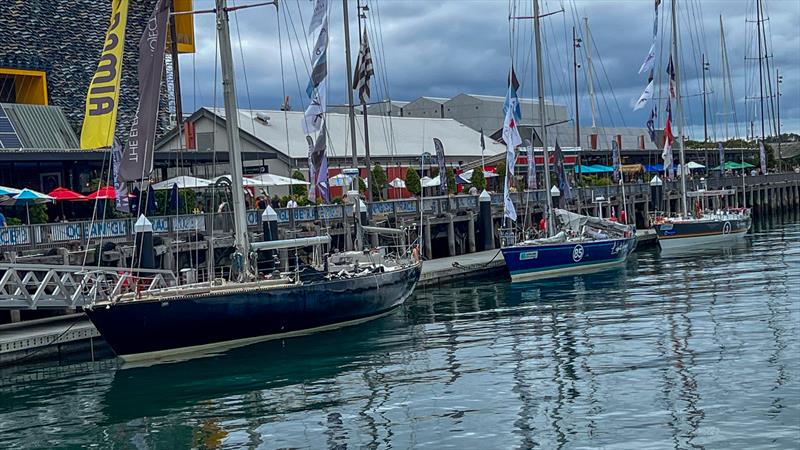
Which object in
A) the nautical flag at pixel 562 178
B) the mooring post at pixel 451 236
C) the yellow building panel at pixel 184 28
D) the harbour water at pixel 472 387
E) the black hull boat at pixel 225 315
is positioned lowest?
the harbour water at pixel 472 387

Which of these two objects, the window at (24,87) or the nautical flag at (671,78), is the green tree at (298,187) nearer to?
the window at (24,87)

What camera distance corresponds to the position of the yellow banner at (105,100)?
26.5 metres

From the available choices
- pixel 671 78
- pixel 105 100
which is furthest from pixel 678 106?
pixel 105 100

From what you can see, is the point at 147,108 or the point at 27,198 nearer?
the point at 147,108

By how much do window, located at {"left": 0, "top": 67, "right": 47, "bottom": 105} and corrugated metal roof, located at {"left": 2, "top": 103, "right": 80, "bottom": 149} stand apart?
1.93m

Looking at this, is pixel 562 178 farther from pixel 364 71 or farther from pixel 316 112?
pixel 316 112

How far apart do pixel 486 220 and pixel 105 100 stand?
28.4 meters

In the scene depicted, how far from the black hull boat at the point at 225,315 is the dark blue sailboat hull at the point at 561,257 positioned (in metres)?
12.7

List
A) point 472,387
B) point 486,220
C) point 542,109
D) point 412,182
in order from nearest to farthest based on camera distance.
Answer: point 472,387
point 542,109
point 486,220
point 412,182

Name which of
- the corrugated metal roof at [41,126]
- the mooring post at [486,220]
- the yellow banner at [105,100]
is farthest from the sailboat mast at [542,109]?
the corrugated metal roof at [41,126]

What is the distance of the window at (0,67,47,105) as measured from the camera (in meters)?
56.7

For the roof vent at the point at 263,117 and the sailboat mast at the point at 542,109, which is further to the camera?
the roof vent at the point at 263,117

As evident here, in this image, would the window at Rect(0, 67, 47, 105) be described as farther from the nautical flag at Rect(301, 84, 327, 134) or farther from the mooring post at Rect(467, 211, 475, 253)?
the nautical flag at Rect(301, 84, 327, 134)

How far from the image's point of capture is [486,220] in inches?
2062
